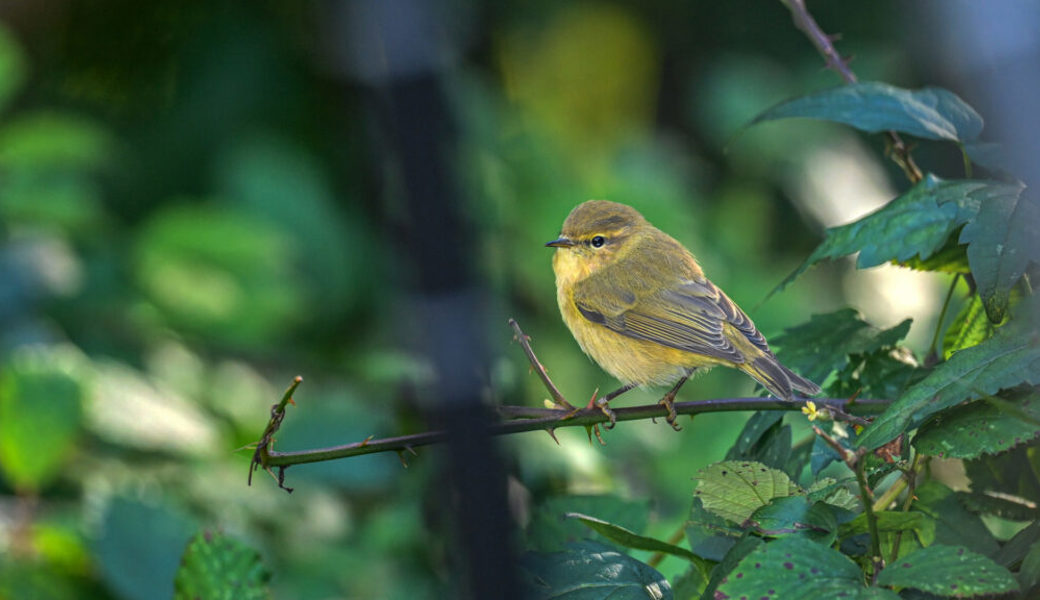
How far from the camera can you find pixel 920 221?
0.91 metres

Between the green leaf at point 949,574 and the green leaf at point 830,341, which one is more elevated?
the green leaf at point 830,341

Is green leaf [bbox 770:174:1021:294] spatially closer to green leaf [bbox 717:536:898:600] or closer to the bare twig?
the bare twig

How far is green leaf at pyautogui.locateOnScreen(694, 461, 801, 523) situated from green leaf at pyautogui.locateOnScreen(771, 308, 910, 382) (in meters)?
0.21

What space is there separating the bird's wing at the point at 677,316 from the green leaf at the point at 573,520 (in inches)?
11.0

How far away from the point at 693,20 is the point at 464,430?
3.93 metres

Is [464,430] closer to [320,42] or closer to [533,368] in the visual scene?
[533,368]

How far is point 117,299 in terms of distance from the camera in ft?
9.44

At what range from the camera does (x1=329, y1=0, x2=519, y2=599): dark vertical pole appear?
452 millimetres

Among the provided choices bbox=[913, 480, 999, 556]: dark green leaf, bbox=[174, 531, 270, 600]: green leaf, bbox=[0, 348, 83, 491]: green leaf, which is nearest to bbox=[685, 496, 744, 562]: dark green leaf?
bbox=[913, 480, 999, 556]: dark green leaf

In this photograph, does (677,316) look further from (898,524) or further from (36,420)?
(36,420)

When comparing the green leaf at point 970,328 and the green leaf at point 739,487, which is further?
the green leaf at point 970,328

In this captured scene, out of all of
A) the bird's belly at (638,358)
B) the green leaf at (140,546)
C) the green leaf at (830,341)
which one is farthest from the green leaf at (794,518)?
the green leaf at (140,546)

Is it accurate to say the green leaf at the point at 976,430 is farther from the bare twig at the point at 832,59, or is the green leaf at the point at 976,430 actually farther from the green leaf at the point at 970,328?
the bare twig at the point at 832,59

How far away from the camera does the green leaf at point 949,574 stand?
0.68 meters
